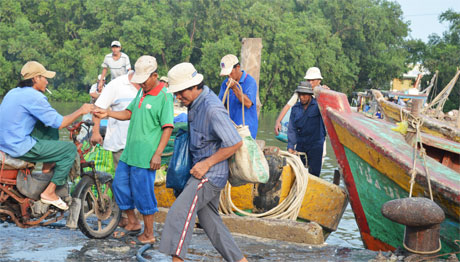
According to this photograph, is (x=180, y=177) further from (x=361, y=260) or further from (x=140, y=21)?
(x=140, y=21)

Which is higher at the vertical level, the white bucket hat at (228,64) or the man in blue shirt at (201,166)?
the white bucket hat at (228,64)

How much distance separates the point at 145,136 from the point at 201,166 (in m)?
1.39

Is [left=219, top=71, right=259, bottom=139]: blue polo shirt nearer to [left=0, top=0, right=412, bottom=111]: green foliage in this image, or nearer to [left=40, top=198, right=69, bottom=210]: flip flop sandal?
[left=40, top=198, right=69, bottom=210]: flip flop sandal

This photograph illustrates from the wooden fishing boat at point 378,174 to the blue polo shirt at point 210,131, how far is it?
1959mm

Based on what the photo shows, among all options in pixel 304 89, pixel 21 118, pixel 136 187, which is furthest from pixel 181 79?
pixel 304 89

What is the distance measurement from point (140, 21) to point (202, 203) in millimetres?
46942

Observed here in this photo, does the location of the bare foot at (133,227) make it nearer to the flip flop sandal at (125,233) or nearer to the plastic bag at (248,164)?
the flip flop sandal at (125,233)

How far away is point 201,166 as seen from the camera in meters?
4.18

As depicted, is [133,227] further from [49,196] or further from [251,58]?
[251,58]

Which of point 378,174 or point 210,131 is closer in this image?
point 210,131

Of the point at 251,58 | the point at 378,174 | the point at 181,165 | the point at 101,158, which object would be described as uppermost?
the point at 251,58

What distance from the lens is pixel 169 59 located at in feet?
167

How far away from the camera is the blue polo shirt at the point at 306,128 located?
799 centimetres

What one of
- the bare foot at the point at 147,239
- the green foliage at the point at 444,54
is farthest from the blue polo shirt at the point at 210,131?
the green foliage at the point at 444,54
